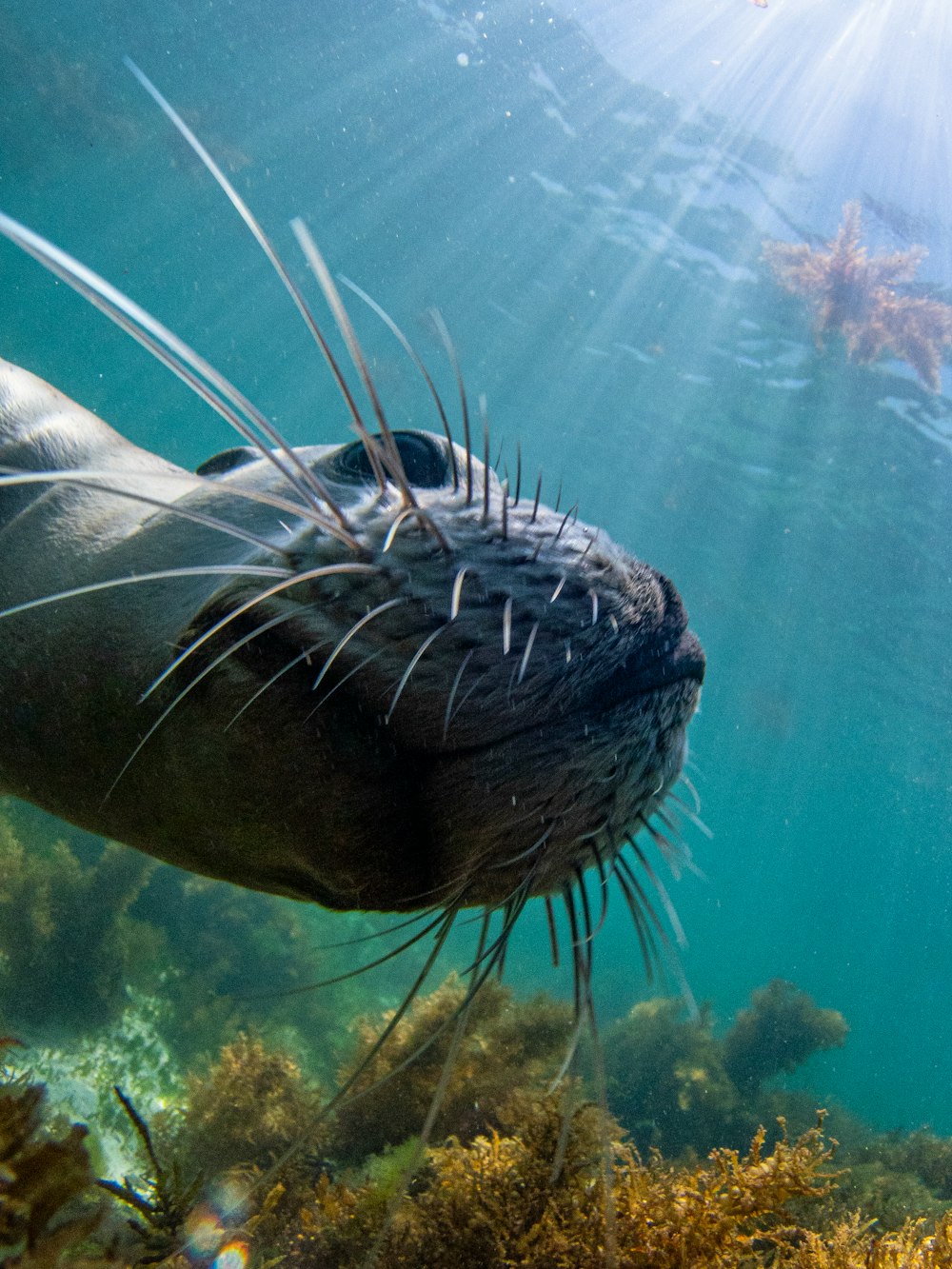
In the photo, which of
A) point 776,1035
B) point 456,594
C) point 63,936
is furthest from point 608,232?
point 456,594

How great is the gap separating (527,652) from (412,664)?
0.19m

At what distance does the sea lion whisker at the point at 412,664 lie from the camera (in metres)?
1.25

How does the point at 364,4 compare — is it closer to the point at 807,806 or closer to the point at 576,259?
the point at 576,259

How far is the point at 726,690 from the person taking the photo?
46.1 m

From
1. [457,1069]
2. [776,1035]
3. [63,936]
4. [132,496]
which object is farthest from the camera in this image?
[776,1035]

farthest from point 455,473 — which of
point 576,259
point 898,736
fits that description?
point 898,736

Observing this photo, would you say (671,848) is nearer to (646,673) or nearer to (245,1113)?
(646,673)

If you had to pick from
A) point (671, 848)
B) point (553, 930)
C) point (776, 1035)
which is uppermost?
point (671, 848)

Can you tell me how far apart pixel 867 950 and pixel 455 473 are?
126666mm

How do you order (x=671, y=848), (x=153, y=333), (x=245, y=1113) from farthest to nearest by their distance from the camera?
(x=245, y=1113)
(x=671, y=848)
(x=153, y=333)

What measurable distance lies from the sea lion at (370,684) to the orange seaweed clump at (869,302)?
19.4 meters

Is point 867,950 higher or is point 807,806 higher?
point 807,806

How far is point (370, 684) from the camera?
52.8 inches

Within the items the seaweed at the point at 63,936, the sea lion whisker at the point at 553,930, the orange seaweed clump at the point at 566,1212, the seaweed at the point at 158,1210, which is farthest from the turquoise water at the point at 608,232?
the sea lion whisker at the point at 553,930
